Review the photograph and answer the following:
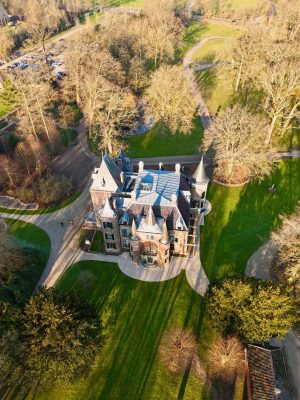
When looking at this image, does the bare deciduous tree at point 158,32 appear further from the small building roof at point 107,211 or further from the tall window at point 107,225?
the tall window at point 107,225

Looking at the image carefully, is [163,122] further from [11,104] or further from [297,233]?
[297,233]

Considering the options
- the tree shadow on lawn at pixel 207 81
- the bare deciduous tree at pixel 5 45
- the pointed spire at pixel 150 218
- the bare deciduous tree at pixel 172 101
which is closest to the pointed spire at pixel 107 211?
the pointed spire at pixel 150 218

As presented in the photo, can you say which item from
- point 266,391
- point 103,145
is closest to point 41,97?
point 103,145

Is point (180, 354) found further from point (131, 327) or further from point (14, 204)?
point (14, 204)

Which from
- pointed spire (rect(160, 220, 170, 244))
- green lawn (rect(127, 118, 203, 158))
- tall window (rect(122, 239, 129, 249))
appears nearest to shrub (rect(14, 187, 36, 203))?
tall window (rect(122, 239, 129, 249))

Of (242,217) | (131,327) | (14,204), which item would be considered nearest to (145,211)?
(131,327)

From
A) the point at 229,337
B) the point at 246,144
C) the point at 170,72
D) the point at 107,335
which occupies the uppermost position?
the point at 170,72

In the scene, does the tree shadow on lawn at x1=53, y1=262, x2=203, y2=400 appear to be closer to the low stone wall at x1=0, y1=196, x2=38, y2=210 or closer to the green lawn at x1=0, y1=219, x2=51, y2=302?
the green lawn at x1=0, y1=219, x2=51, y2=302
